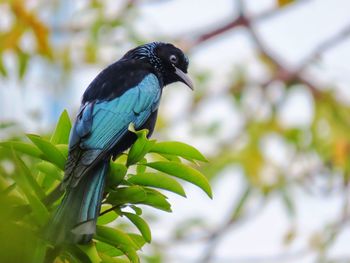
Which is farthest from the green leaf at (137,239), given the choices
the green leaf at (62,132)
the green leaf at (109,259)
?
the green leaf at (62,132)

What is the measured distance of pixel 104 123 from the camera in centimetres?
309

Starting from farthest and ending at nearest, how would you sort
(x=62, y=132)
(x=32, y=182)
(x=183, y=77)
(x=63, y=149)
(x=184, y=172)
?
(x=183, y=77), (x=62, y=132), (x=63, y=149), (x=184, y=172), (x=32, y=182)

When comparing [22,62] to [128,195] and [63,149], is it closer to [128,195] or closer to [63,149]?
[63,149]

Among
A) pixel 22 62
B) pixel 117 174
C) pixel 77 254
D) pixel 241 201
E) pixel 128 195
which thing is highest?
pixel 241 201

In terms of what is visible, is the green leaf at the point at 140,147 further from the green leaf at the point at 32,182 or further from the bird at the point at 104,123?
the green leaf at the point at 32,182

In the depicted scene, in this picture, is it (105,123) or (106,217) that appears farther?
(105,123)

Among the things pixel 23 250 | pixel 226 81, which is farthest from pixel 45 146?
pixel 226 81

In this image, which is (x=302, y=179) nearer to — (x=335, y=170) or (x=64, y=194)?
(x=335, y=170)

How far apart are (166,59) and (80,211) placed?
1.96 meters

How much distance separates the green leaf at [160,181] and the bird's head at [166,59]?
70.8 inches

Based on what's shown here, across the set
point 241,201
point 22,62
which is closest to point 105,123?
point 22,62

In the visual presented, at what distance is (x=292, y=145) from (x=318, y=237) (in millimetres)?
870

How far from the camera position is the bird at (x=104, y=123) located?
2.32m

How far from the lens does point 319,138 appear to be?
7500mm
